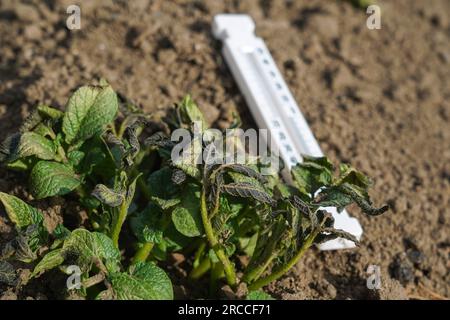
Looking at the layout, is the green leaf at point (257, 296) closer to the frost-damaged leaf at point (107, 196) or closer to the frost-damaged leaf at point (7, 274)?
the frost-damaged leaf at point (107, 196)

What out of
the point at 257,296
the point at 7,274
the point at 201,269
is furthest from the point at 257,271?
the point at 7,274

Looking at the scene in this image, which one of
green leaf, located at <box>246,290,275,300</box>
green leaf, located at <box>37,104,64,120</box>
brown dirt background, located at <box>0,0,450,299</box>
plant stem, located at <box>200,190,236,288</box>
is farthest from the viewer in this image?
brown dirt background, located at <box>0,0,450,299</box>

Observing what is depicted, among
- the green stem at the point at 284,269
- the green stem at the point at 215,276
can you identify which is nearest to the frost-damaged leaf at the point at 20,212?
the green stem at the point at 215,276

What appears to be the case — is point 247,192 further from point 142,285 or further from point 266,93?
point 266,93

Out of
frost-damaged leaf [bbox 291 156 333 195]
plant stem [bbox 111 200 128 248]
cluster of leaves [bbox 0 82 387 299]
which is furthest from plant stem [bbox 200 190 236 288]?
frost-damaged leaf [bbox 291 156 333 195]

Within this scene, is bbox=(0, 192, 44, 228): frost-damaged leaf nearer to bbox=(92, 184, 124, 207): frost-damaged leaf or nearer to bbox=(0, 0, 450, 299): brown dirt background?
bbox=(0, 0, 450, 299): brown dirt background

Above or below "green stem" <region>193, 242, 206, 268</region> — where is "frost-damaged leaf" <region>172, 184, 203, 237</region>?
above

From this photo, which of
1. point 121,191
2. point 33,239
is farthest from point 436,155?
point 33,239

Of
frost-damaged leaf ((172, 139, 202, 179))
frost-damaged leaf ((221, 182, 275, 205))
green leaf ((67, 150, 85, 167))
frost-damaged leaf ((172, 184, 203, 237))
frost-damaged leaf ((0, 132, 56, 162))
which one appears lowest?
frost-damaged leaf ((172, 184, 203, 237))
